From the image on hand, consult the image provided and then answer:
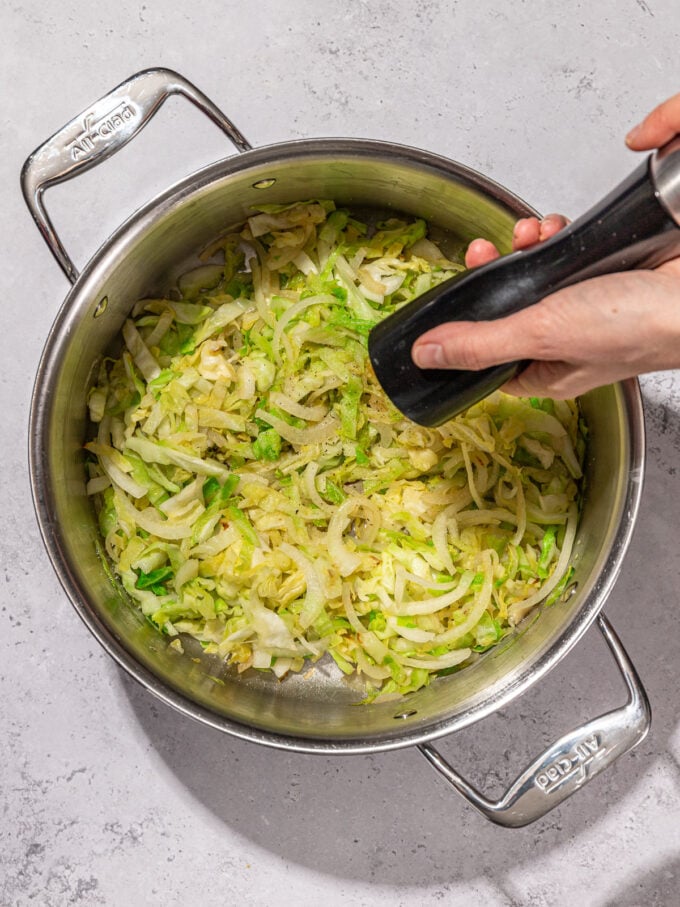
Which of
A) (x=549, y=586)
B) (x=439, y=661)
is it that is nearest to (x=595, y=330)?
(x=549, y=586)

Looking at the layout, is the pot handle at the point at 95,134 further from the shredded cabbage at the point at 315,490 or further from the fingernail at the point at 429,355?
the fingernail at the point at 429,355

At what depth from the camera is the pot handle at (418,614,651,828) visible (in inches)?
63.4

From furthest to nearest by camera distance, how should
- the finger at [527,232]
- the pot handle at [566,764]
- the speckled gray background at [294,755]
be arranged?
the speckled gray background at [294,755] → the pot handle at [566,764] → the finger at [527,232]

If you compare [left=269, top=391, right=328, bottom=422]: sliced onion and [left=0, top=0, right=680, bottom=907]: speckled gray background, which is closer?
[left=269, top=391, right=328, bottom=422]: sliced onion

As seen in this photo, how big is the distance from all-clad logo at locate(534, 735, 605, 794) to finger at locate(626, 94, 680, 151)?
3.67 feet

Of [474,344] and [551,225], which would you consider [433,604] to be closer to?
[474,344]

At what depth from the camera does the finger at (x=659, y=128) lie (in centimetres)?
133

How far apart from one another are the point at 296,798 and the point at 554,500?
3.02 ft

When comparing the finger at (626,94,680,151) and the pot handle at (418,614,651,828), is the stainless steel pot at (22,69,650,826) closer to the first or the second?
the pot handle at (418,614,651,828)

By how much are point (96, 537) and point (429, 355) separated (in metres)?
0.85

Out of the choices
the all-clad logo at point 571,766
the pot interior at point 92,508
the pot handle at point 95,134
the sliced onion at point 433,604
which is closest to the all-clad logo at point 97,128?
the pot handle at point 95,134

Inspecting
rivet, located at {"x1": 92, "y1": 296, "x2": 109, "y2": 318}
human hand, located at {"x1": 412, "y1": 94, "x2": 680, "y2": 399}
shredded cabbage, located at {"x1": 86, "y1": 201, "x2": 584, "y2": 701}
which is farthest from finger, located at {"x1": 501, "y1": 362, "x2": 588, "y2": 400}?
rivet, located at {"x1": 92, "y1": 296, "x2": 109, "y2": 318}

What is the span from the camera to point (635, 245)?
4.07ft

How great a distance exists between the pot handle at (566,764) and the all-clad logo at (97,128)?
1347 mm
